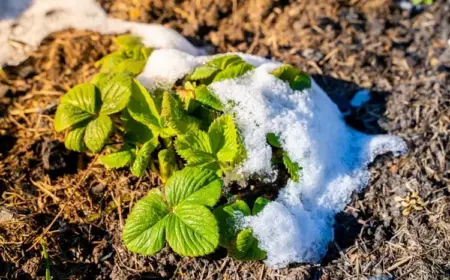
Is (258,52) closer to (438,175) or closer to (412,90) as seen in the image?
(412,90)

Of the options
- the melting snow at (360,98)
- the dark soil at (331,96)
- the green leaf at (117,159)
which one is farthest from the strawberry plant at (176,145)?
the melting snow at (360,98)

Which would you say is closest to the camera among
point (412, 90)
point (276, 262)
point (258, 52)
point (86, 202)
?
point (276, 262)

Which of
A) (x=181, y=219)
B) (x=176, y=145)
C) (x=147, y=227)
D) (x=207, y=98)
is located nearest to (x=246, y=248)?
(x=181, y=219)

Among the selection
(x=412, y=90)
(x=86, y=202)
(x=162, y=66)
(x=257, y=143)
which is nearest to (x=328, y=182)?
(x=257, y=143)

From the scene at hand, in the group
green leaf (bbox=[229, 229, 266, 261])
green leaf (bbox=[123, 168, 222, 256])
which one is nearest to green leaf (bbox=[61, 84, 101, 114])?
green leaf (bbox=[123, 168, 222, 256])

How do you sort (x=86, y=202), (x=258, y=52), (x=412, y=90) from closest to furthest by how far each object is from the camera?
1. (x=86, y=202)
2. (x=412, y=90)
3. (x=258, y=52)

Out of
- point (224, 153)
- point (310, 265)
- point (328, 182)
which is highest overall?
point (224, 153)
